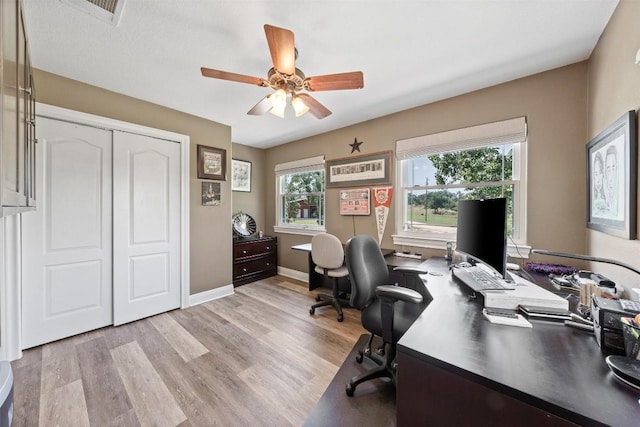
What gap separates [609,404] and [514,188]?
2.19 meters

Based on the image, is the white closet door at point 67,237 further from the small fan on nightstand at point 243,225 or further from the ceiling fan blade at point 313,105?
the ceiling fan blade at point 313,105

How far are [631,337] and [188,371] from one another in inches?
96.1

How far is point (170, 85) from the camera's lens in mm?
2371

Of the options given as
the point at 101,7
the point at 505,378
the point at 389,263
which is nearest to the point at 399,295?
the point at 505,378

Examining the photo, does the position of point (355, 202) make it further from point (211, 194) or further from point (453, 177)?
point (211, 194)

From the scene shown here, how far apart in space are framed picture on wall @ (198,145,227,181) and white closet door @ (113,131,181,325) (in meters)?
0.28

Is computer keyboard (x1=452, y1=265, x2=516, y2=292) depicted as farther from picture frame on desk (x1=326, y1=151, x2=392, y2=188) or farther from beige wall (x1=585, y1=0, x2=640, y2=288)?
picture frame on desk (x1=326, y1=151, x2=392, y2=188)

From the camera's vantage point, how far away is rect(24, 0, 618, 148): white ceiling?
4.81 ft

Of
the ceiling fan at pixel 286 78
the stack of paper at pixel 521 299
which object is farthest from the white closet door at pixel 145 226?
the stack of paper at pixel 521 299

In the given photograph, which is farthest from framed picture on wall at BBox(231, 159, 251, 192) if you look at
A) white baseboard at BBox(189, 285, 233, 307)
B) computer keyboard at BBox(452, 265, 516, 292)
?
computer keyboard at BBox(452, 265, 516, 292)

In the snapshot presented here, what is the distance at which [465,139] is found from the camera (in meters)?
2.47

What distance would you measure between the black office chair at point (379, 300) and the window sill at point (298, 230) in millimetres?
1983

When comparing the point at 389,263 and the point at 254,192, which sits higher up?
the point at 254,192

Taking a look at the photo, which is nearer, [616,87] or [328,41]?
[616,87]
